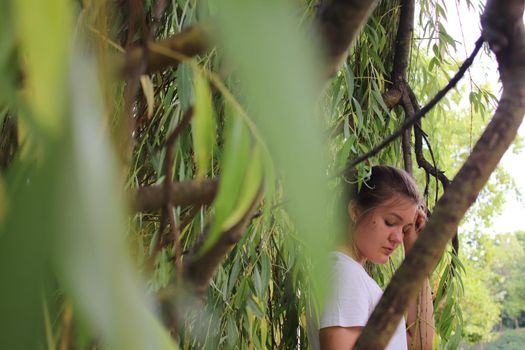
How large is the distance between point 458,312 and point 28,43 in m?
1.45

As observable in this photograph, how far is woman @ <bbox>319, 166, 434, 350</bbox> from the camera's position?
110cm

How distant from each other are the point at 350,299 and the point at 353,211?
8.4 inches

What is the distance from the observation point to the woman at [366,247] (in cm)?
110

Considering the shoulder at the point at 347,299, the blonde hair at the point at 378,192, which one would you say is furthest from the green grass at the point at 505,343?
the shoulder at the point at 347,299

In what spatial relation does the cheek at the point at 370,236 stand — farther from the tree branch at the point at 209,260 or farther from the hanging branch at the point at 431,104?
the tree branch at the point at 209,260

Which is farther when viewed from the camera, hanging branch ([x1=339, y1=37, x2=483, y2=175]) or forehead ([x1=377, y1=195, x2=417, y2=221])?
forehead ([x1=377, y1=195, x2=417, y2=221])

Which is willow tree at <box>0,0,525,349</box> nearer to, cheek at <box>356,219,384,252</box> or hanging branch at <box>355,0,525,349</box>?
hanging branch at <box>355,0,525,349</box>

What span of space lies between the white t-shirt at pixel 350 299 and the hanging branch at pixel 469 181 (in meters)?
0.66

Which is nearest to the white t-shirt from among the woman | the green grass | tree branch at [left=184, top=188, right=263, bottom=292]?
the woman

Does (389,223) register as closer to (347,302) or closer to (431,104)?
(347,302)

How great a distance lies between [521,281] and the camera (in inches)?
569

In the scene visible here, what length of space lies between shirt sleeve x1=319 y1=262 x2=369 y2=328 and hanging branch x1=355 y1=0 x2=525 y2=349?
2.23 ft

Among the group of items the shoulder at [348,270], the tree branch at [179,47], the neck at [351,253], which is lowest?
the shoulder at [348,270]

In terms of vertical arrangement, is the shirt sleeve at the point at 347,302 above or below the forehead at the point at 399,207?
below
